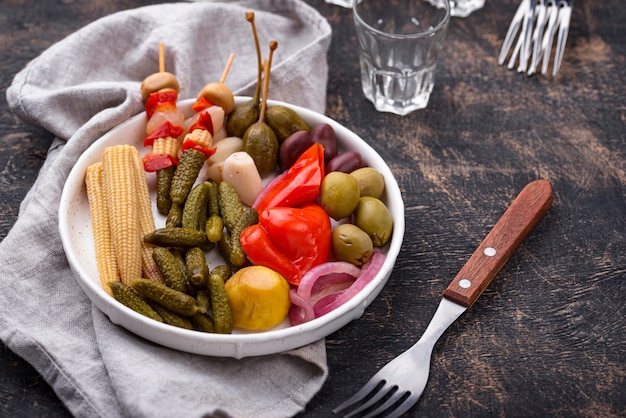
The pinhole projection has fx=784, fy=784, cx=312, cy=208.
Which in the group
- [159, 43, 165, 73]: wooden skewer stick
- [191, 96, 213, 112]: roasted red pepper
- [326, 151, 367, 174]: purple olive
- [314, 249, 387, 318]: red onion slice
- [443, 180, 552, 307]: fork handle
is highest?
[159, 43, 165, 73]: wooden skewer stick

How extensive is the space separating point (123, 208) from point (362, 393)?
0.88 m

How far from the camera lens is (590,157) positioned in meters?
2.85

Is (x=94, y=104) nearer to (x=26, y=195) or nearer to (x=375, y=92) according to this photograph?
(x=26, y=195)

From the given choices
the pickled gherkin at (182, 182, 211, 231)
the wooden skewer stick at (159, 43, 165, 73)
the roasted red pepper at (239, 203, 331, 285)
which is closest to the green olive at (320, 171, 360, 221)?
the roasted red pepper at (239, 203, 331, 285)

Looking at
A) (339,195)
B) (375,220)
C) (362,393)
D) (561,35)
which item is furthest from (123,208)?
(561,35)

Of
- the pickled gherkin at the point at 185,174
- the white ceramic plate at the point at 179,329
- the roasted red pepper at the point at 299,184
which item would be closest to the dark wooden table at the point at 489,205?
the white ceramic plate at the point at 179,329

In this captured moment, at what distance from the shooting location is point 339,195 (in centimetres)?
233

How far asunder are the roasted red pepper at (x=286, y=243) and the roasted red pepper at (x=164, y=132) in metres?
0.55

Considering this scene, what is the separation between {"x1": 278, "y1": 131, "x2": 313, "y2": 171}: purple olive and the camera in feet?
8.39

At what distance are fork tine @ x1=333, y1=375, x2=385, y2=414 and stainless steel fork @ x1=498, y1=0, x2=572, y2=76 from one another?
1666mm

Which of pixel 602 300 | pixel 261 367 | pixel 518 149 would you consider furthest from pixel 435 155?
pixel 261 367

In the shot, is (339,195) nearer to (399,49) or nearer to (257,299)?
(257,299)

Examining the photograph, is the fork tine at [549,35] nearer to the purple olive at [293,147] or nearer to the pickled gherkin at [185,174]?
the purple olive at [293,147]

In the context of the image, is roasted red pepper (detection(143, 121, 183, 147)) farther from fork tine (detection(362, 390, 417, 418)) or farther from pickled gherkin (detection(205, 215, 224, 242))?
fork tine (detection(362, 390, 417, 418))
